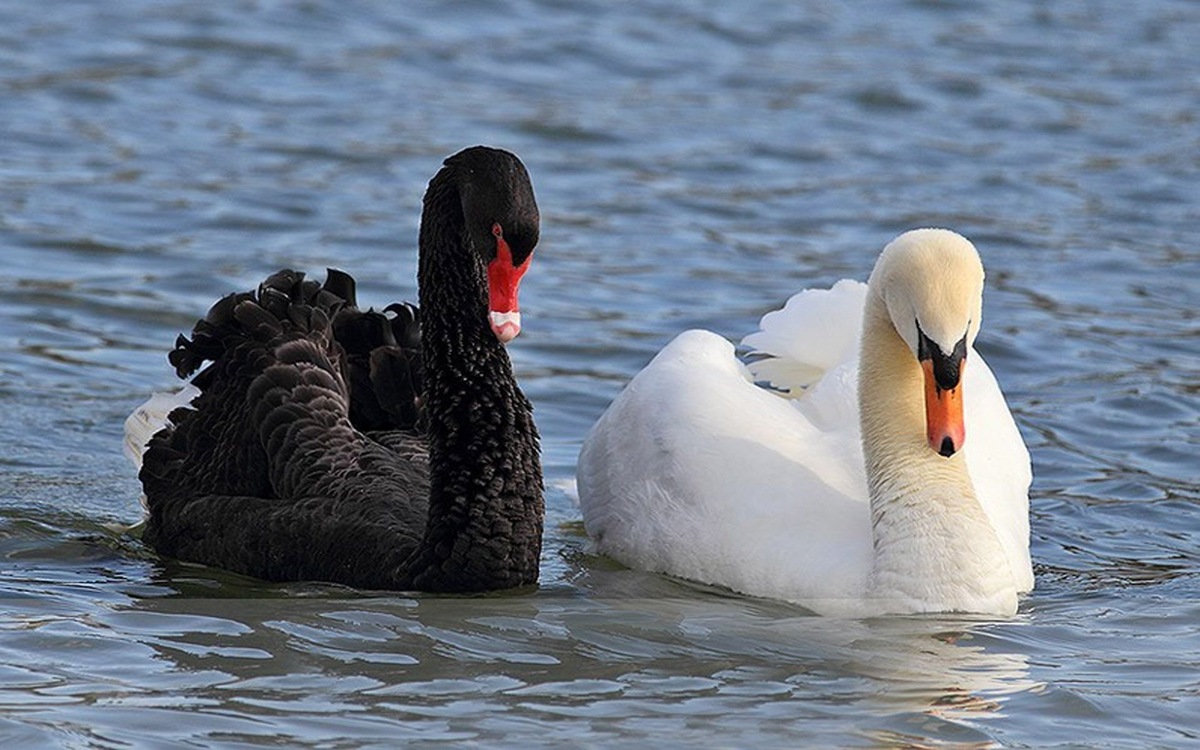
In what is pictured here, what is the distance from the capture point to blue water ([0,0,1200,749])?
5668 millimetres

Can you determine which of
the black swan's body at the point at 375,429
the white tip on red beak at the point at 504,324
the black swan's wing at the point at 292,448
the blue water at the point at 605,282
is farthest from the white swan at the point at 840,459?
the white tip on red beak at the point at 504,324

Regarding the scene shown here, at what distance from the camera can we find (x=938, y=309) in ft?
20.4

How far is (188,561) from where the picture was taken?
722cm

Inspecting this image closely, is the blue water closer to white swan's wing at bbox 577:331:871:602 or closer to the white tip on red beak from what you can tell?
white swan's wing at bbox 577:331:871:602

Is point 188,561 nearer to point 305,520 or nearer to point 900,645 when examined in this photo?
point 305,520

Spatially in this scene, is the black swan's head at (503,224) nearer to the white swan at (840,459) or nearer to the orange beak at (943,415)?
the white swan at (840,459)

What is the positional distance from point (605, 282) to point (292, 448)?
4.40 meters

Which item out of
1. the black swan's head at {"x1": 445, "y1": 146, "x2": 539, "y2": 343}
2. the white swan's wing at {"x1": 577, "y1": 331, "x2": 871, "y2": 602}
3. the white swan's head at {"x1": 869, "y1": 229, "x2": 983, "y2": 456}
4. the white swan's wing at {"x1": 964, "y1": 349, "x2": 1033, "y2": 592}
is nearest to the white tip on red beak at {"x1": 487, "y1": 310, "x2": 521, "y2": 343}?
the black swan's head at {"x1": 445, "y1": 146, "x2": 539, "y2": 343}

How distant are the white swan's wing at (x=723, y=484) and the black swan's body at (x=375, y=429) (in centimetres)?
57

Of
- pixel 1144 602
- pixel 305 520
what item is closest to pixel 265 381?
pixel 305 520

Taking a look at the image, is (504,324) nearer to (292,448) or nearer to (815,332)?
(292,448)

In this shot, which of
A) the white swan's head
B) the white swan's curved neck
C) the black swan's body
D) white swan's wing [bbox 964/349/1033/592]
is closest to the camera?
the white swan's head

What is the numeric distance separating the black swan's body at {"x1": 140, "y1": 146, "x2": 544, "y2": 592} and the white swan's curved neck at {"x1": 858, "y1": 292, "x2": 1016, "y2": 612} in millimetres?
1022

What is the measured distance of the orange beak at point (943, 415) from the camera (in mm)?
6348
